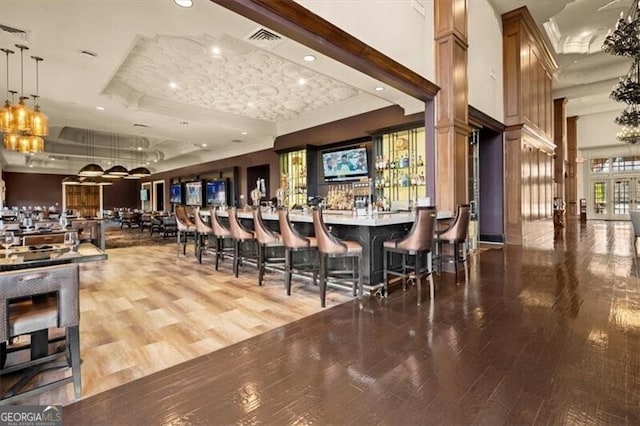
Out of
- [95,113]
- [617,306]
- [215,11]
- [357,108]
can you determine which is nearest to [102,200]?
[95,113]

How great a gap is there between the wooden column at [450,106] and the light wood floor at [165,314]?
249 centimetres

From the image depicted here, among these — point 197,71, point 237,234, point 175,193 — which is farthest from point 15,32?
point 175,193

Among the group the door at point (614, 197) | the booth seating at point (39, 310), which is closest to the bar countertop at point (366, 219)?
the booth seating at point (39, 310)

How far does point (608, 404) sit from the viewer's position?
1.69m

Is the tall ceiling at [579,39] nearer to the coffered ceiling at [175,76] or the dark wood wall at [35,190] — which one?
the coffered ceiling at [175,76]

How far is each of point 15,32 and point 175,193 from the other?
12400 millimetres

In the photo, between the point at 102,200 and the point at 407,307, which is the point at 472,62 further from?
the point at 102,200

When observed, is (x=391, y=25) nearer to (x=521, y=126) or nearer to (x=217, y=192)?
(x=521, y=126)

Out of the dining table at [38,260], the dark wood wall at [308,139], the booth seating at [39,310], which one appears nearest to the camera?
the booth seating at [39,310]

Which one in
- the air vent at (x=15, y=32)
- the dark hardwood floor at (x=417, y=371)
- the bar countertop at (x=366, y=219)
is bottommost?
the dark hardwood floor at (x=417, y=371)

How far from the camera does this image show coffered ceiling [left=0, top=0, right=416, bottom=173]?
3.64 meters

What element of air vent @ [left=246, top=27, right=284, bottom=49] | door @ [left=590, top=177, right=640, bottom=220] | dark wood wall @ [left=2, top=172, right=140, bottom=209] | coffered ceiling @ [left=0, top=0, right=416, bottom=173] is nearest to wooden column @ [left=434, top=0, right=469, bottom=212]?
coffered ceiling @ [left=0, top=0, right=416, bottom=173]

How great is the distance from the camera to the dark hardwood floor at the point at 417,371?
1651 mm

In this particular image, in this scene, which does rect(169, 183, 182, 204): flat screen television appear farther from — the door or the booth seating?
the door
